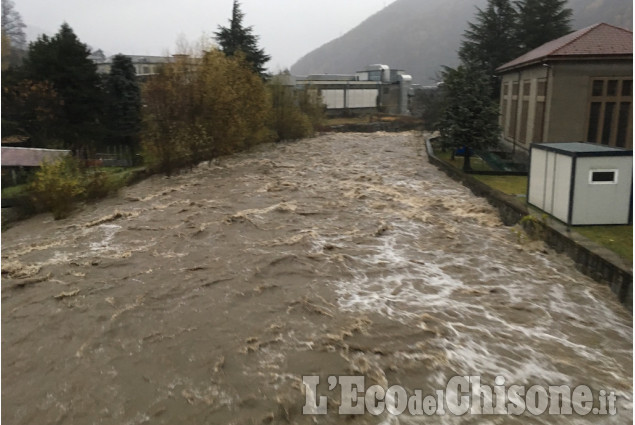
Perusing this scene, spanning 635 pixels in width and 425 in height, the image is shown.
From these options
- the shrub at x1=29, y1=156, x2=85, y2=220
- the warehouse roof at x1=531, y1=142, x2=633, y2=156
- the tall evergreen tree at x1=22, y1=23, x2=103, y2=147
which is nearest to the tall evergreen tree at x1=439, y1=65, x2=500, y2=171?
the warehouse roof at x1=531, y1=142, x2=633, y2=156

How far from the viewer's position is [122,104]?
30.0 m

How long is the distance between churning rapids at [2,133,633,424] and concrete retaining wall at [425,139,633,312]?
237 mm

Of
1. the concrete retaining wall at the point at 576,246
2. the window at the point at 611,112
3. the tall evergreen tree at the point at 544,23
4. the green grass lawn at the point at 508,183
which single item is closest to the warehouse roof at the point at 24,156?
the green grass lawn at the point at 508,183

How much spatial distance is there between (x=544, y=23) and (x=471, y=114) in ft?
77.3

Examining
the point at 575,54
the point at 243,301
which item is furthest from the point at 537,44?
the point at 243,301

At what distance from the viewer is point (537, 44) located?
37688mm

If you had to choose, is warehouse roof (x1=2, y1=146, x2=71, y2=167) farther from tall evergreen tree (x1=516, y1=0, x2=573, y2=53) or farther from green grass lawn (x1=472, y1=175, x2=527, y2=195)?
tall evergreen tree (x1=516, y1=0, x2=573, y2=53)

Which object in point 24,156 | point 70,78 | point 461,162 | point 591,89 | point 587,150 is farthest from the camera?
point 70,78

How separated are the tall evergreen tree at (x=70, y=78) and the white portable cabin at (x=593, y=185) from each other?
23234 mm

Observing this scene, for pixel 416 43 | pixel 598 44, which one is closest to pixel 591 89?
pixel 598 44

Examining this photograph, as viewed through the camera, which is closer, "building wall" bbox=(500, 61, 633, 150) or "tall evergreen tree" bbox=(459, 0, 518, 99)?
"building wall" bbox=(500, 61, 633, 150)

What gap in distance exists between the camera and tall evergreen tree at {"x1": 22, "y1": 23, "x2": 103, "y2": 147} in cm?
2711

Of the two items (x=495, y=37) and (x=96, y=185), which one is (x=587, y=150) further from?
(x=495, y=37)

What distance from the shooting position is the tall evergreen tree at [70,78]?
2711 cm
